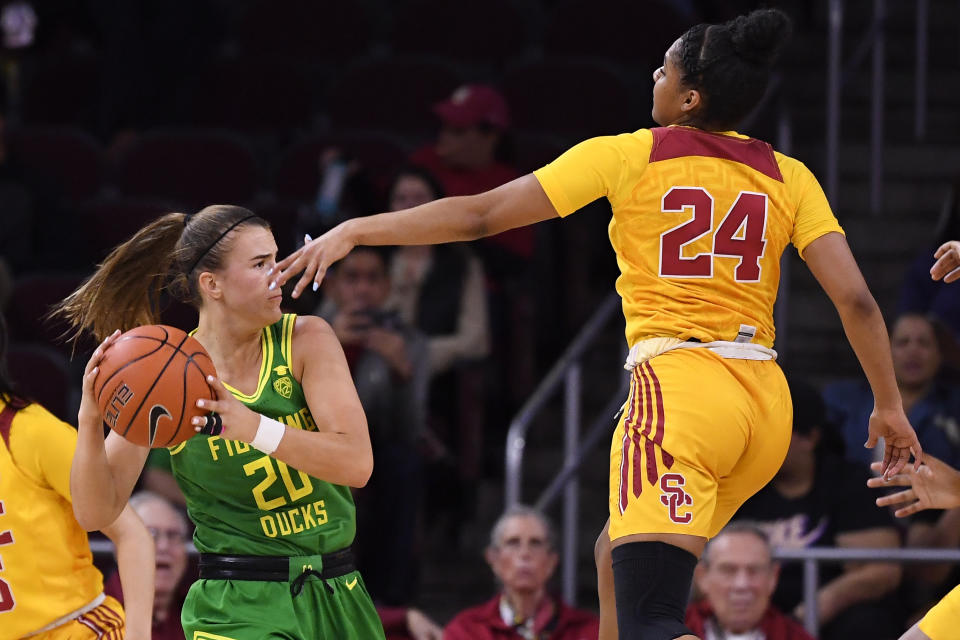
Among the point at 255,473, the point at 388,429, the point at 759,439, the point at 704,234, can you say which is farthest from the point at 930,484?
the point at 388,429

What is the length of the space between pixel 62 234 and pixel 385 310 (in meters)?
2.16

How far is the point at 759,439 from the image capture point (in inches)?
154

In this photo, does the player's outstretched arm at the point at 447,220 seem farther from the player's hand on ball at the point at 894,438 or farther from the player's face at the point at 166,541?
the player's face at the point at 166,541

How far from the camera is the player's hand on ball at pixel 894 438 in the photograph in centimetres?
402

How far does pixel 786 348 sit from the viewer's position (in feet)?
26.6

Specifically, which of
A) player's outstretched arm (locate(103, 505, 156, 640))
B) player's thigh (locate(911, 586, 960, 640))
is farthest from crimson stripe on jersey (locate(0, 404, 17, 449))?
player's thigh (locate(911, 586, 960, 640))

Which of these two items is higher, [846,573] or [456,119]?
[456,119]

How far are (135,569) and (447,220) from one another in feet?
4.29

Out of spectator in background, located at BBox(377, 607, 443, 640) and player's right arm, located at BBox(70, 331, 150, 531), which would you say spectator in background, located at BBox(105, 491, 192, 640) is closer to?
spectator in background, located at BBox(377, 607, 443, 640)

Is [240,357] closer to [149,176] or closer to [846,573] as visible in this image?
[846,573]

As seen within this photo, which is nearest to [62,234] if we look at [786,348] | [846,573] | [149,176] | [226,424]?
[149,176]

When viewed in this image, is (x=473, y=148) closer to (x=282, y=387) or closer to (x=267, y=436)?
(x=282, y=387)

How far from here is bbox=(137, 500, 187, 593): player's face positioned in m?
5.88

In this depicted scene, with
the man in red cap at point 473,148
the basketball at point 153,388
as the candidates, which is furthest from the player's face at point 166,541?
the man in red cap at point 473,148
